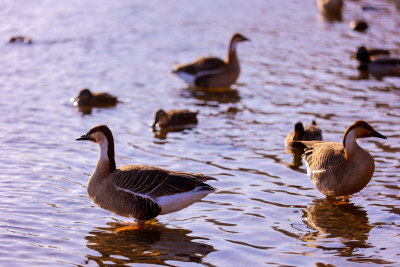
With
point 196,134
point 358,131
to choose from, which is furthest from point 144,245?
point 196,134

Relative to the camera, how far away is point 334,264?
28.2 feet

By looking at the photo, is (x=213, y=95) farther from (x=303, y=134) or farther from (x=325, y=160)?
(x=325, y=160)

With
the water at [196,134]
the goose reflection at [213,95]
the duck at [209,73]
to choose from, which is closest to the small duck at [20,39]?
the water at [196,134]

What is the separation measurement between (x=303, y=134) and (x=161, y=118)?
134 inches

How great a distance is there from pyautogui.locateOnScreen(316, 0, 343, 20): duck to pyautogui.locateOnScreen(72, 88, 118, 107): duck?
54.0 ft

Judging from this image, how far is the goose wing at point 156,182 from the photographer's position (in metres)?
9.71

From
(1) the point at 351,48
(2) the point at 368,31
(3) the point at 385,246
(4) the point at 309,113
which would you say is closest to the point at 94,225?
(3) the point at 385,246

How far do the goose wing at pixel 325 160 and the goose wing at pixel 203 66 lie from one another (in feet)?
25.9

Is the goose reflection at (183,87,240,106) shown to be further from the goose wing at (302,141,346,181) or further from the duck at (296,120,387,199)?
the duck at (296,120,387,199)

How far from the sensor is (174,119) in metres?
15.3

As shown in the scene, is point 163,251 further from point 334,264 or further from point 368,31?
point 368,31

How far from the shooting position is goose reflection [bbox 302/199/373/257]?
928cm

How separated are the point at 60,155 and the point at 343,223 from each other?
5.79m

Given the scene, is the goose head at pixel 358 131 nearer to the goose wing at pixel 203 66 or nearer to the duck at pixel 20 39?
the goose wing at pixel 203 66
